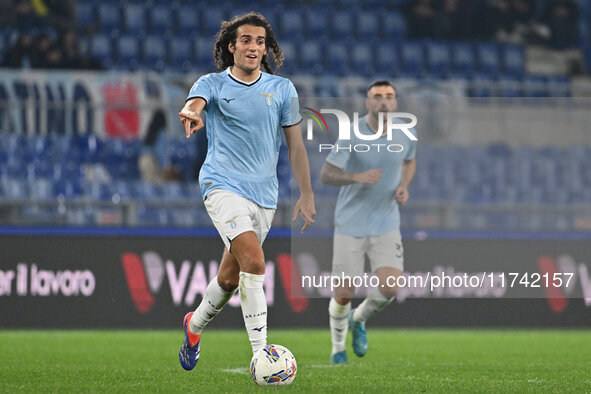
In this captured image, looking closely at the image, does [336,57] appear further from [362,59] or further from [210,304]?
[210,304]

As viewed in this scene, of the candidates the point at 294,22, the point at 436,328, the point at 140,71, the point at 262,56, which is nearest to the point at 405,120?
the point at 262,56

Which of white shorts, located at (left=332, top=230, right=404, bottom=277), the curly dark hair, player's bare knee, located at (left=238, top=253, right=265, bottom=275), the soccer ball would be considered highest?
the curly dark hair

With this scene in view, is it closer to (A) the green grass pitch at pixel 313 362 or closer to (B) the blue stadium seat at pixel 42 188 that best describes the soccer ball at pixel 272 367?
(A) the green grass pitch at pixel 313 362

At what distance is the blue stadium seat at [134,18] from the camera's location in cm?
1753

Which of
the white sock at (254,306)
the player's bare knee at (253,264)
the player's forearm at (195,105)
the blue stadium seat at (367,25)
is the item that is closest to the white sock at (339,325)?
the white sock at (254,306)

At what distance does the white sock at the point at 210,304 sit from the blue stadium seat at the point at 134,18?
12167mm

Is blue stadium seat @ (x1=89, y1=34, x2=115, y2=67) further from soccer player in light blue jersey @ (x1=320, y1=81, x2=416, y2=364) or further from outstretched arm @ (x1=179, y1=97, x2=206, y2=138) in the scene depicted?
outstretched arm @ (x1=179, y1=97, x2=206, y2=138)

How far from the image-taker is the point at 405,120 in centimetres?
848

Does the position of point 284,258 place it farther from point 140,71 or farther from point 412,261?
point 140,71

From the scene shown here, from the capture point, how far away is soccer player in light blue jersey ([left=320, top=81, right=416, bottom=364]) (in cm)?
770

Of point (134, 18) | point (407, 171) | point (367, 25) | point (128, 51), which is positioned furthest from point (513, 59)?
point (407, 171)

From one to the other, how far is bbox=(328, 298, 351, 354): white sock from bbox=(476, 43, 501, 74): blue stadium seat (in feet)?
37.7

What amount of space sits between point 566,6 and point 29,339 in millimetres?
13200

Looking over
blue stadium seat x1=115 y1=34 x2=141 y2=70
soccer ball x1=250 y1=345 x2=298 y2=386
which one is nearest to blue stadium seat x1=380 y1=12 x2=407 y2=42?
blue stadium seat x1=115 y1=34 x2=141 y2=70
